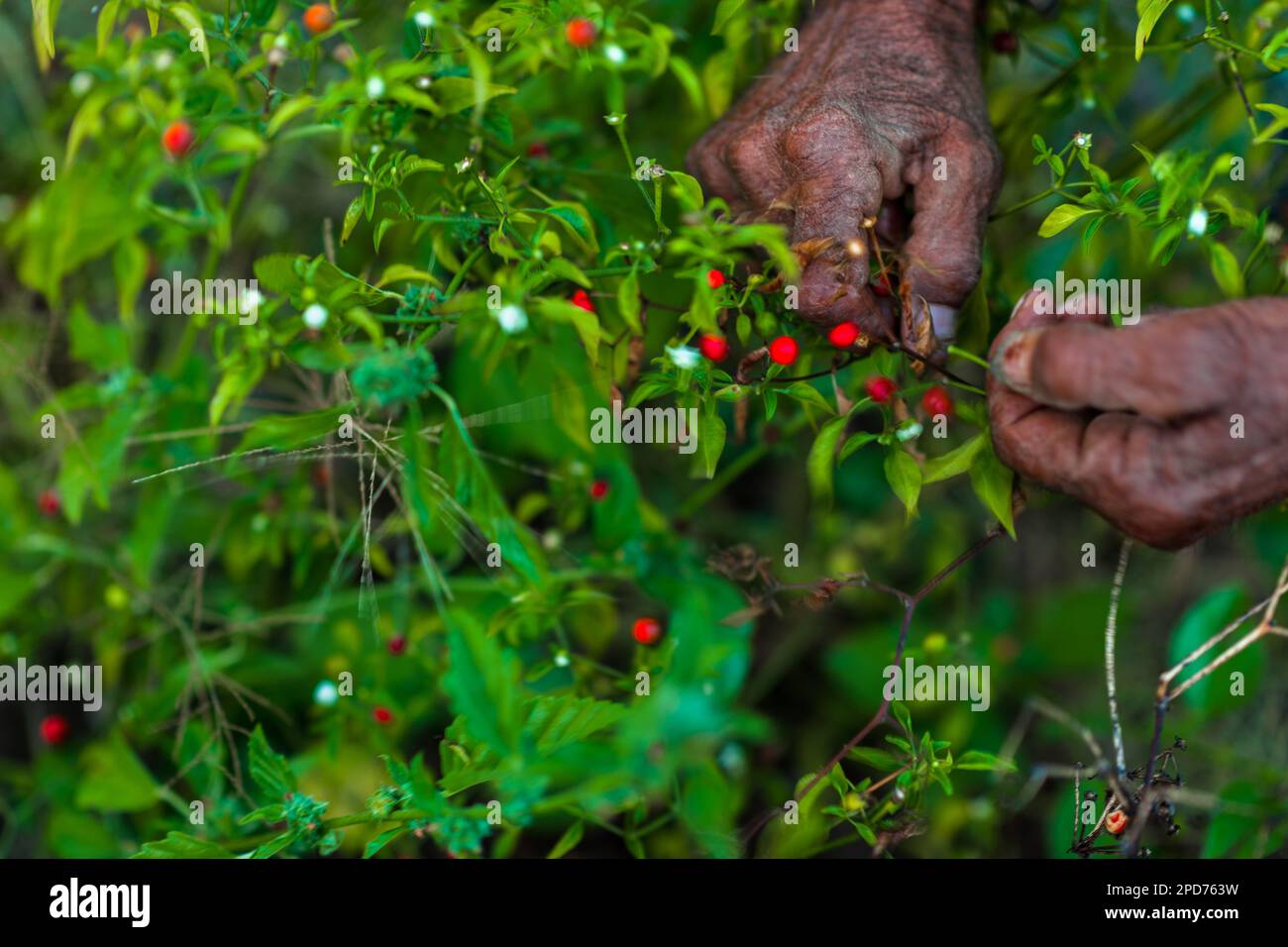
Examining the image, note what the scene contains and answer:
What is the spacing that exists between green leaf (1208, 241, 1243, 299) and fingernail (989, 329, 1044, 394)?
20 cm

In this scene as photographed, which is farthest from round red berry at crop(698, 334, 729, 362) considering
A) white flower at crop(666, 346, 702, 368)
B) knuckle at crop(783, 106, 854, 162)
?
knuckle at crop(783, 106, 854, 162)

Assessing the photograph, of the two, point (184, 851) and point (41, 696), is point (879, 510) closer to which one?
point (184, 851)

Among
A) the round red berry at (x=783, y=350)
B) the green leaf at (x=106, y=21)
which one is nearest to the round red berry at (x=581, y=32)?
the round red berry at (x=783, y=350)

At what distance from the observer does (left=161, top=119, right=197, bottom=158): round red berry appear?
2.81 feet

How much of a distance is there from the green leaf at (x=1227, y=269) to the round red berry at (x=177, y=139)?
996 millimetres

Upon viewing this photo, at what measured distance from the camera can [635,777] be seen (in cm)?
65

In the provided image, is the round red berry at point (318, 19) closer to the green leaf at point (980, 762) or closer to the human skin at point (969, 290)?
the human skin at point (969, 290)

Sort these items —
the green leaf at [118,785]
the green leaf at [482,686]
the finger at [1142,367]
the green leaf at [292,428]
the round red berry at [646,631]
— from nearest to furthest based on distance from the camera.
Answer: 1. the green leaf at [482,686]
2. the finger at [1142,367]
3. the green leaf at [292,428]
4. the round red berry at [646,631]
5. the green leaf at [118,785]

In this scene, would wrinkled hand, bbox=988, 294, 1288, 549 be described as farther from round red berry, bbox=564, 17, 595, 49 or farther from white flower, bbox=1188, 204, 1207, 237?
round red berry, bbox=564, 17, 595, 49

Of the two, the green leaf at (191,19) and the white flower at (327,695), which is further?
the white flower at (327,695)

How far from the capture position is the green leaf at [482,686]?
778 mm

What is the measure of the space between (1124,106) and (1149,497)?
124cm

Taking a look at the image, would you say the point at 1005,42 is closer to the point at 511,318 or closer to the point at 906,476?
the point at 906,476
